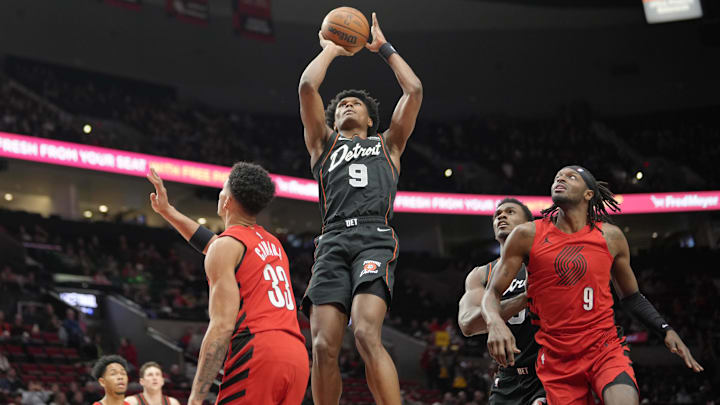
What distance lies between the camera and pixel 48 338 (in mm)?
16266

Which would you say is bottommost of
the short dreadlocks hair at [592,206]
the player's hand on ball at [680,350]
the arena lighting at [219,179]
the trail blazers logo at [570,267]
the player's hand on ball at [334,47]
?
the player's hand on ball at [680,350]

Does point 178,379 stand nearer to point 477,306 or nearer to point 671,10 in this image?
point 477,306

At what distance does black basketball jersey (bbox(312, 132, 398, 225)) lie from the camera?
16.7 feet

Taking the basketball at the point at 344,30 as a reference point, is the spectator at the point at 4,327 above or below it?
below

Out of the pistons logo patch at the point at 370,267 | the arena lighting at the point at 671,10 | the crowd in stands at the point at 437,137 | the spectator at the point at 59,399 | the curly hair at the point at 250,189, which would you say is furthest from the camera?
the crowd in stands at the point at 437,137

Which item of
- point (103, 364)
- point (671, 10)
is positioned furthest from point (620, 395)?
point (671, 10)

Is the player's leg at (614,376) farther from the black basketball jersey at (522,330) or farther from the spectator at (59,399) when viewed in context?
the spectator at (59,399)

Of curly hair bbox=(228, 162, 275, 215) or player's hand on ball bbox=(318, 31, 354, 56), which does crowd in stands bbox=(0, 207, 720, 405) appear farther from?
curly hair bbox=(228, 162, 275, 215)

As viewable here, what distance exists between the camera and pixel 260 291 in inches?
157

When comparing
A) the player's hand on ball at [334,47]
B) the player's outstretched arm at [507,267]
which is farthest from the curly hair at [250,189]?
the player's hand on ball at [334,47]

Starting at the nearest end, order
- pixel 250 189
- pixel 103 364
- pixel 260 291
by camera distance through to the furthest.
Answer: pixel 260 291 → pixel 250 189 → pixel 103 364

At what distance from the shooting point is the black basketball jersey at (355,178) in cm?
509

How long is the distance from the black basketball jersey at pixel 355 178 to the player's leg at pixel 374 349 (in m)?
0.62

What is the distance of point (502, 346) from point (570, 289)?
672mm
